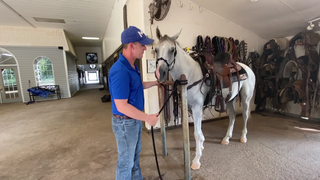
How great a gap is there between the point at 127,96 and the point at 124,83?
3.7 inches

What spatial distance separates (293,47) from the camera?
11.3 feet

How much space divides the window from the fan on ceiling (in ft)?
26.3

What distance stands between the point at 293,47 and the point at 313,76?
0.80 m

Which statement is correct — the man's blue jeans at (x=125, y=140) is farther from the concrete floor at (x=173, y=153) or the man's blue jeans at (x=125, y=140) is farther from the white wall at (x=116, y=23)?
the white wall at (x=116, y=23)

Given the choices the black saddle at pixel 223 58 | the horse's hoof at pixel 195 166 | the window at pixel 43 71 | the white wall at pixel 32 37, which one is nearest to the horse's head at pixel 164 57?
the black saddle at pixel 223 58

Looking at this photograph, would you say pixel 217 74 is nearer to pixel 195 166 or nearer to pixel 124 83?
pixel 195 166

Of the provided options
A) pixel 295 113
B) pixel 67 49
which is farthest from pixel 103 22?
pixel 295 113

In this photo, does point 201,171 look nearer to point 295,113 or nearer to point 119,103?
point 119,103

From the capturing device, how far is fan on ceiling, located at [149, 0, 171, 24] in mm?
2510

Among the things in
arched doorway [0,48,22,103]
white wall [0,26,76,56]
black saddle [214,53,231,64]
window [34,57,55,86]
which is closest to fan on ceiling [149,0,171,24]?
black saddle [214,53,231,64]

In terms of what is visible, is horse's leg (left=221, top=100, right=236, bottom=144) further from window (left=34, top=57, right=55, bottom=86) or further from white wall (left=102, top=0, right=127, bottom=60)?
window (left=34, top=57, right=55, bottom=86)

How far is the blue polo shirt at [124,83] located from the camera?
96 cm

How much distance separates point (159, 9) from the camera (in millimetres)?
2609

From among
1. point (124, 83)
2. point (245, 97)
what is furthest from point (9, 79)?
point (245, 97)
